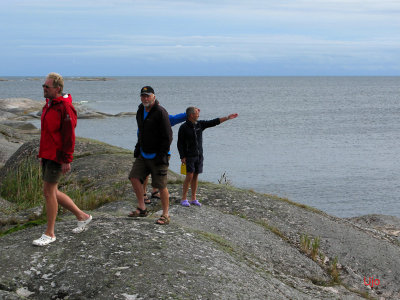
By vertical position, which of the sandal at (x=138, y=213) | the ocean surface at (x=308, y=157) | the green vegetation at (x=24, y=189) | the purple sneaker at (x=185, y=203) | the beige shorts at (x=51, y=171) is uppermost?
the beige shorts at (x=51, y=171)

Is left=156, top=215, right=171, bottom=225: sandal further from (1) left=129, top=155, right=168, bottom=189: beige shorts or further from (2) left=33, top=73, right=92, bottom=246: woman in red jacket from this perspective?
(2) left=33, top=73, right=92, bottom=246: woman in red jacket

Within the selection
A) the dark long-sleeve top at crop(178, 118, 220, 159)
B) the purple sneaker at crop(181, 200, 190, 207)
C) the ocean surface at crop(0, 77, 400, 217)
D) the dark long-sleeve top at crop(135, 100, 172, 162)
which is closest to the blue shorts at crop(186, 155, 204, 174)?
the dark long-sleeve top at crop(178, 118, 220, 159)

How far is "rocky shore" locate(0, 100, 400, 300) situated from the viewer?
231 inches

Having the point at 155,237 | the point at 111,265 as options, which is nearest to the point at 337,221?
the point at 155,237

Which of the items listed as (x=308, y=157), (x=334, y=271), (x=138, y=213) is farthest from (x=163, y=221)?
(x=308, y=157)

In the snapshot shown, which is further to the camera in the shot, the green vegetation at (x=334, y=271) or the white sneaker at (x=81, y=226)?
the green vegetation at (x=334, y=271)

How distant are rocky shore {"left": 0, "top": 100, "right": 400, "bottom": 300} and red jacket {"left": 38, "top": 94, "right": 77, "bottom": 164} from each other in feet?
3.60

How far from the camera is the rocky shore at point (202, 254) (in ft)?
19.2

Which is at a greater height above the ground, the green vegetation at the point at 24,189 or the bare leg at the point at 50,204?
the bare leg at the point at 50,204

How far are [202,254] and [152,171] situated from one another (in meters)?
1.67

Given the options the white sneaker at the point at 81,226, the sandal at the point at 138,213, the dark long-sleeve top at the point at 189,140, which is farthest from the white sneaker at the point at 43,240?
the dark long-sleeve top at the point at 189,140

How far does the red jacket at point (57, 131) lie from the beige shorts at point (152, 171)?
1647 mm

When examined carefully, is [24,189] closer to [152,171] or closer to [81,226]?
[152,171]

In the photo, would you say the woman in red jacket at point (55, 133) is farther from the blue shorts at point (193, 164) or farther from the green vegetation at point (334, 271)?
the green vegetation at point (334, 271)
